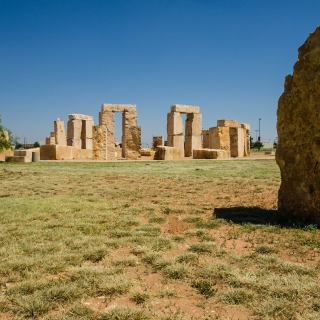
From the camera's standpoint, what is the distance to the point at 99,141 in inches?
750

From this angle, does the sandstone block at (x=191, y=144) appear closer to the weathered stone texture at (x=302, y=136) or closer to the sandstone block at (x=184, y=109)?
the sandstone block at (x=184, y=109)

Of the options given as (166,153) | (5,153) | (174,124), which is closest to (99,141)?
(166,153)

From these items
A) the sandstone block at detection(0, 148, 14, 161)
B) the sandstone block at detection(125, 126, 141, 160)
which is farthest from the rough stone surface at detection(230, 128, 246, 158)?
the sandstone block at detection(0, 148, 14, 161)

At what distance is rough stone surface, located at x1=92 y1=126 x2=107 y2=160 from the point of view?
62.3 feet

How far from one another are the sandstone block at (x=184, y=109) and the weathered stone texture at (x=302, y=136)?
17024 millimetres

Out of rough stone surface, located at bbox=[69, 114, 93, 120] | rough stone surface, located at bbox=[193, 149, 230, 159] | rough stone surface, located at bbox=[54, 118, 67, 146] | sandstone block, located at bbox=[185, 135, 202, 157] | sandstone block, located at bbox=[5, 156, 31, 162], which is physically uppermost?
rough stone surface, located at bbox=[69, 114, 93, 120]

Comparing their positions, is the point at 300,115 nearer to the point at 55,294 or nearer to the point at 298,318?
the point at 298,318

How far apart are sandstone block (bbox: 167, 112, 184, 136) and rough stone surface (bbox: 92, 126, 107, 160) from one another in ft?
16.1

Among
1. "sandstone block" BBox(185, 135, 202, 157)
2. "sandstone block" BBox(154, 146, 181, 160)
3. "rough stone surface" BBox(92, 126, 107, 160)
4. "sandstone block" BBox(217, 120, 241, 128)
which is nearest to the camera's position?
"sandstone block" BBox(154, 146, 181, 160)

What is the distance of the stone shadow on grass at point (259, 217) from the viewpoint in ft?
12.1

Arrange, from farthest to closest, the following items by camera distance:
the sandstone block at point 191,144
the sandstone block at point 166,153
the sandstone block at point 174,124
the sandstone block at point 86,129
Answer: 1. the sandstone block at point 86,129
2. the sandstone block at point 191,144
3. the sandstone block at point 174,124
4. the sandstone block at point 166,153

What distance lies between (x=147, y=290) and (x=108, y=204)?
9.73 feet

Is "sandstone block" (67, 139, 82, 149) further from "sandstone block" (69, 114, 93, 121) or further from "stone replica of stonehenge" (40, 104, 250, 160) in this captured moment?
"sandstone block" (69, 114, 93, 121)

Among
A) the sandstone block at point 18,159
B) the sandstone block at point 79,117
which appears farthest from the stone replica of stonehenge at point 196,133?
the sandstone block at point 18,159
